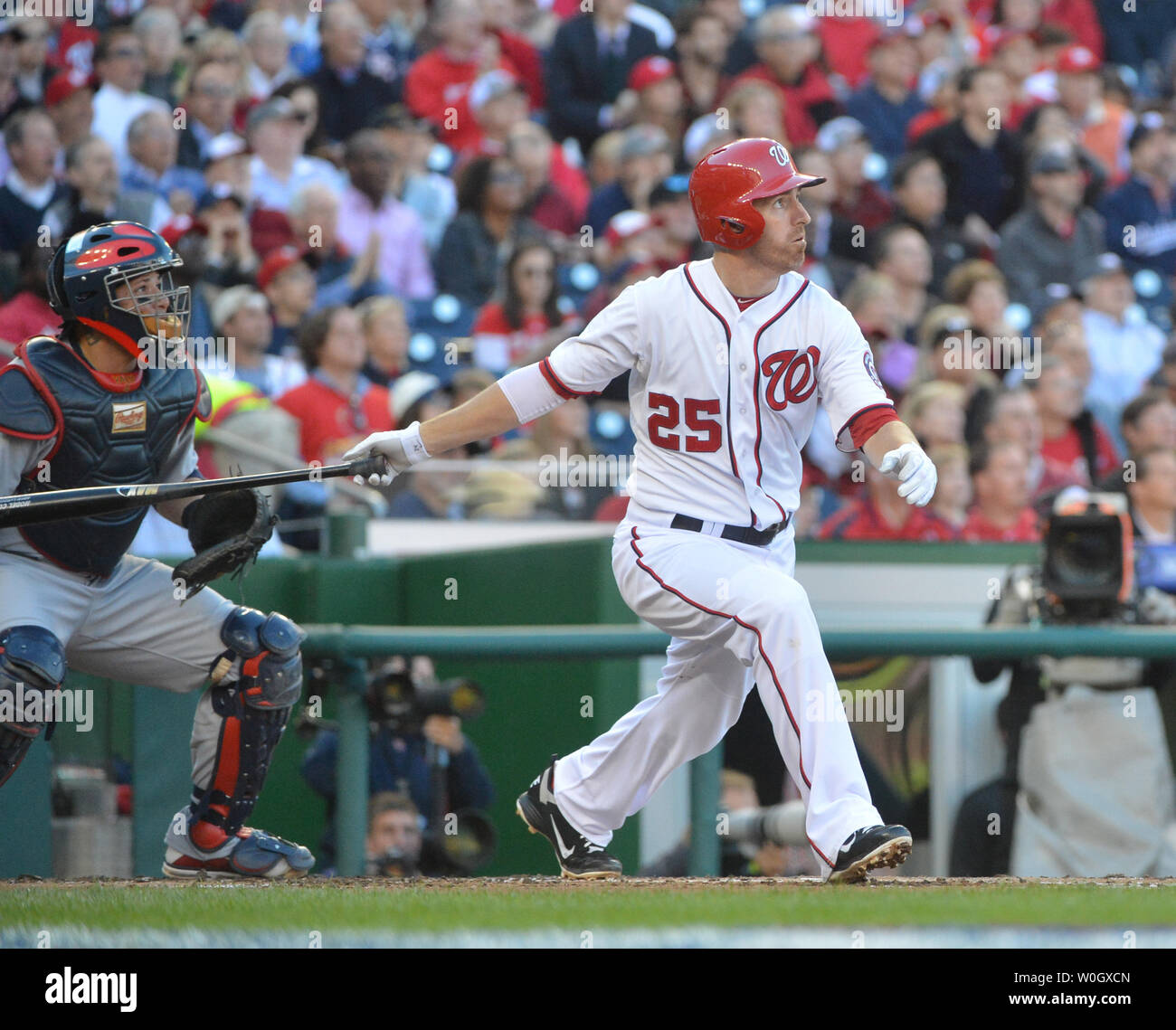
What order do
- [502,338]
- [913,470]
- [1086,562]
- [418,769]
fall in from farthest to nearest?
[502,338] → [418,769] → [1086,562] → [913,470]

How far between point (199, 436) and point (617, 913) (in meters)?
4.10

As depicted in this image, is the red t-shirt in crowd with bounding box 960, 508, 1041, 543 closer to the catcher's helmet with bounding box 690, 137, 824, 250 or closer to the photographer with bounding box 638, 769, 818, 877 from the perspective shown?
the photographer with bounding box 638, 769, 818, 877

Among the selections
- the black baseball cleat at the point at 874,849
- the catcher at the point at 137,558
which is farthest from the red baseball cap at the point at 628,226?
the black baseball cleat at the point at 874,849

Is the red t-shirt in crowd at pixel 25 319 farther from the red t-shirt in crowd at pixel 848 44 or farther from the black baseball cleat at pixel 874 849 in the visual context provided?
the red t-shirt in crowd at pixel 848 44

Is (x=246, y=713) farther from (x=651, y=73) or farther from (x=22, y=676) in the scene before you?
(x=651, y=73)

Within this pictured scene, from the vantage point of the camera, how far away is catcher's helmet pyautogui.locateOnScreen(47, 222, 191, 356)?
16.2 feet

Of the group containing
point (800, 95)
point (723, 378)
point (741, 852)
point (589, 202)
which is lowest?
point (741, 852)

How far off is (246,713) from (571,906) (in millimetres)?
1294

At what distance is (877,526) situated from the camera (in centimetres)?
815

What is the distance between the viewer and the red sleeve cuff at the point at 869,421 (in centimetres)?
464

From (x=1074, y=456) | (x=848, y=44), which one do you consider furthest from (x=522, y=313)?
(x=848, y=44)

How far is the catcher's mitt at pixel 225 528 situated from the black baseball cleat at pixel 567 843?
3.33 feet

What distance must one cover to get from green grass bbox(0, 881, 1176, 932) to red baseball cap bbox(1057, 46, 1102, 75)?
8.38 meters

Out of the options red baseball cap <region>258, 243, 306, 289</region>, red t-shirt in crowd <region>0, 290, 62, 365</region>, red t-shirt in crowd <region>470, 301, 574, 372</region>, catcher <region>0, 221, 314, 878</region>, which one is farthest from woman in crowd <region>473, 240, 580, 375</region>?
catcher <region>0, 221, 314, 878</region>
